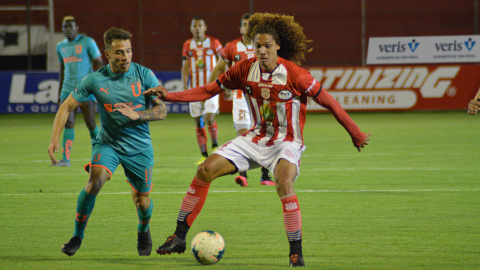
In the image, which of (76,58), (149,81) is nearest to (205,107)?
(76,58)

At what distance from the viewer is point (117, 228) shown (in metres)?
5.46

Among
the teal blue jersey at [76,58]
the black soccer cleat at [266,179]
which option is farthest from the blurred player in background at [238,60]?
the teal blue jersey at [76,58]

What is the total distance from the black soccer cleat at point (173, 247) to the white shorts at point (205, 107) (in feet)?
19.5

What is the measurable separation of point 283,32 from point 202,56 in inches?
253

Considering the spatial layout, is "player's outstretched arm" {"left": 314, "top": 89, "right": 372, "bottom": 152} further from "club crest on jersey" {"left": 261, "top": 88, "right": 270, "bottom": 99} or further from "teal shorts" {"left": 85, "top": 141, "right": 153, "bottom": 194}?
"teal shorts" {"left": 85, "top": 141, "right": 153, "bottom": 194}

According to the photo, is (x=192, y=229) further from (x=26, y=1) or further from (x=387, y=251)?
(x=26, y=1)

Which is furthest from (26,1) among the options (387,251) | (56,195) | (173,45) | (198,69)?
(387,251)

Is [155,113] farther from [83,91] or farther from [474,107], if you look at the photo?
[474,107]

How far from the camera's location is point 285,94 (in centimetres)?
457

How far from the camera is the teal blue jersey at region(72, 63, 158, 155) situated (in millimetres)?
4707

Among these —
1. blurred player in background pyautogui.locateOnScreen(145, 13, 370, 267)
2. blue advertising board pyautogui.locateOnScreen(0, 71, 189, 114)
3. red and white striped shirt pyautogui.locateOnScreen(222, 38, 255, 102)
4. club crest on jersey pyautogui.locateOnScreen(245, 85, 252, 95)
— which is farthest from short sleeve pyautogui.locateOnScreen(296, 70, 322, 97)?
blue advertising board pyautogui.locateOnScreen(0, 71, 189, 114)

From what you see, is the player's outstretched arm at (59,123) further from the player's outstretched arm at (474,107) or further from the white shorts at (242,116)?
the white shorts at (242,116)

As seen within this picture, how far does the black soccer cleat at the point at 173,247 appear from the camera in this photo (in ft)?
14.5

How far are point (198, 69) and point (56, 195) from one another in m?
4.81
